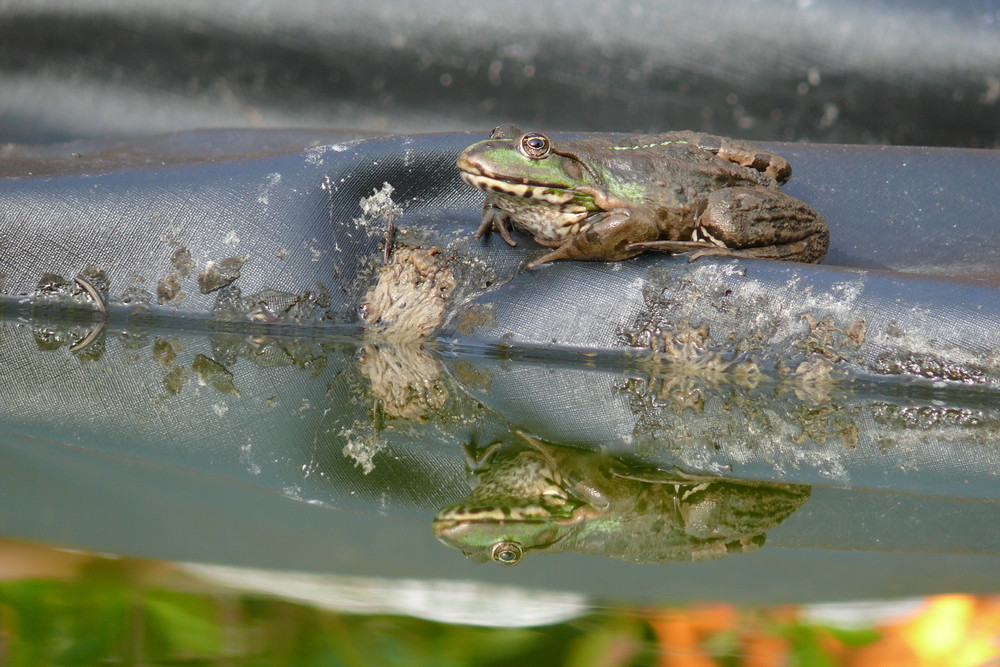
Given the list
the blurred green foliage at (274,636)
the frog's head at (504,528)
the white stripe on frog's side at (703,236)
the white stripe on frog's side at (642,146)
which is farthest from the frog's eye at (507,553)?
the white stripe on frog's side at (642,146)

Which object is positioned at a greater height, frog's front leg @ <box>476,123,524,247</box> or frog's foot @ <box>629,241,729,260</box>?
frog's front leg @ <box>476,123,524,247</box>

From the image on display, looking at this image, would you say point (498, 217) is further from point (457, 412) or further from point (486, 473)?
point (486, 473)

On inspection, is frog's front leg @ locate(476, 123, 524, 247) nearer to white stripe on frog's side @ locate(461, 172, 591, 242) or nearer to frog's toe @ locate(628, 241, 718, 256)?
white stripe on frog's side @ locate(461, 172, 591, 242)

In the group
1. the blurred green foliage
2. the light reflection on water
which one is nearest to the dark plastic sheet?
the light reflection on water

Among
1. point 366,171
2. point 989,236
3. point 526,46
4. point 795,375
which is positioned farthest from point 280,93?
point 989,236

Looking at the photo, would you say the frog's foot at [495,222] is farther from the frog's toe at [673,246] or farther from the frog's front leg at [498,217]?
the frog's toe at [673,246]

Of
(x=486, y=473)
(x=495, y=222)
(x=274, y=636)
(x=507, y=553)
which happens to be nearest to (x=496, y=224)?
(x=495, y=222)

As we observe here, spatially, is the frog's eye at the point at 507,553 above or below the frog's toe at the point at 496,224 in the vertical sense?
below
